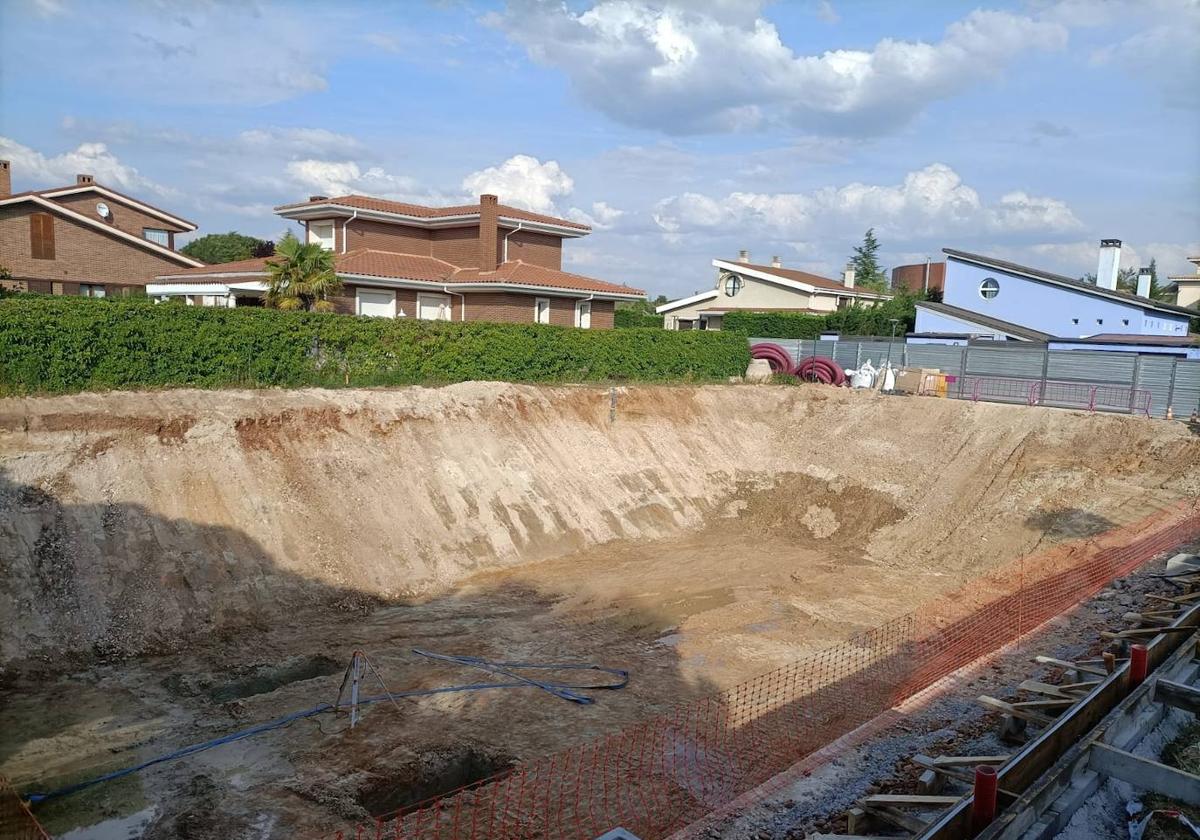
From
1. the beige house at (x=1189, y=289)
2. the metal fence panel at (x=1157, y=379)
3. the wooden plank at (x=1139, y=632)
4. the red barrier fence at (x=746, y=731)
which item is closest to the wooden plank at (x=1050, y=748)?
the wooden plank at (x=1139, y=632)

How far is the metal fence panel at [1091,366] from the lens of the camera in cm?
2573

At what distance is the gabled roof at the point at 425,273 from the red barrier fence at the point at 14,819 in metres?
20.8

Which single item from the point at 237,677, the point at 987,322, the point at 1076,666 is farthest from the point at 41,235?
the point at 987,322

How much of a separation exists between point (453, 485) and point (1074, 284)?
31302mm

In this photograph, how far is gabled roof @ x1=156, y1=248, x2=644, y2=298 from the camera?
28719 millimetres

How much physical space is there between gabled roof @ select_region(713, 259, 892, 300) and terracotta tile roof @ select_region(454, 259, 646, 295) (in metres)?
13.8

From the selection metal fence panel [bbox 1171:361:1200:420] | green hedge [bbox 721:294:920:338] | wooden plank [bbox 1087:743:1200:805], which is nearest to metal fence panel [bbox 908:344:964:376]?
metal fence panel [bbox 1171:361:1200:420]

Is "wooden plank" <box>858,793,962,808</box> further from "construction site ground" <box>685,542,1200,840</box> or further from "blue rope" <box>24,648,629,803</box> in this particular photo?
"blue rope" <box>24,648,629,803</box>

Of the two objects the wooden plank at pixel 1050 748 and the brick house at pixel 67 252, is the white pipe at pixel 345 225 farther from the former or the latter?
the wooden plank at pixel 1050 748

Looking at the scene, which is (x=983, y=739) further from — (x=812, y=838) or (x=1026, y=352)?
(x=1026, y=352)

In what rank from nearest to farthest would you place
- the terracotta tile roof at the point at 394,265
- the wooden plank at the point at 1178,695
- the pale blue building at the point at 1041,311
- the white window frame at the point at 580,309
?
the wooden plank at the point at 1178,695, the terracotta tile roof at the point at 394,265, the white window frame at the point at 580,309, the pale blue building at the point at 1041,311

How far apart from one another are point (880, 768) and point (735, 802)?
5.41 ft

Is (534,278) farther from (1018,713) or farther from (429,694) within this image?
(1018,713)

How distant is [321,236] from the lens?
1265 inches
